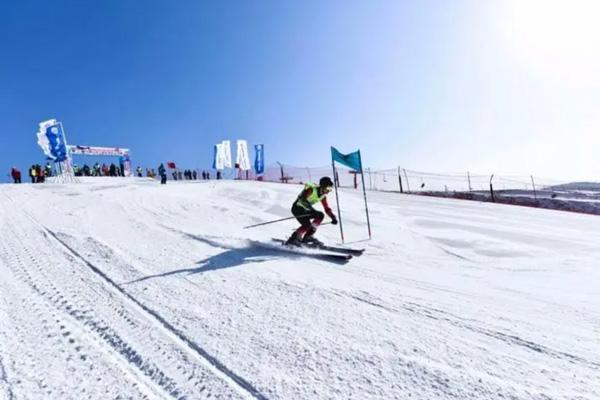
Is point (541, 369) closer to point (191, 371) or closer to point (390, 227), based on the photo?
point (191, 371)

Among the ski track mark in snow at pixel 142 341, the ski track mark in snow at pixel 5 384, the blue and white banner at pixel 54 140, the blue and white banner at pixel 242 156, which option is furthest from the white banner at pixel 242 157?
the ski track mark in snow at pixel 5 384

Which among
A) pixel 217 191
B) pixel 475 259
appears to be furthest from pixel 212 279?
pixel 217 191

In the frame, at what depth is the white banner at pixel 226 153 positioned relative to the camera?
36.7 metres

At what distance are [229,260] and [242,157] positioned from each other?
31.5 metres

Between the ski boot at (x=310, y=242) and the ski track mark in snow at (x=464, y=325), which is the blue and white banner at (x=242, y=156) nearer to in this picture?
the ski boot at (x=310, y=242)

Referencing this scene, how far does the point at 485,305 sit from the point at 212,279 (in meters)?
3.71

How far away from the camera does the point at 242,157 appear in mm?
36312

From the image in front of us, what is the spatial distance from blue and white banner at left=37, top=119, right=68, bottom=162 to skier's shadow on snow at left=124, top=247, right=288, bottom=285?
2432 cm

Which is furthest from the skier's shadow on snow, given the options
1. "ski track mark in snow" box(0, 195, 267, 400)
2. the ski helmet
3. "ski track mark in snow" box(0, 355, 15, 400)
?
"ski track mark in snow" box(0, 355, 15, 400)

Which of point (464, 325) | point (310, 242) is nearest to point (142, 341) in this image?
point (464, 325)

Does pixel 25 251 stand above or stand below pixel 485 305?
above

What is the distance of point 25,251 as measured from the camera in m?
5.82

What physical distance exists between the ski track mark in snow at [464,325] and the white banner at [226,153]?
112 feet

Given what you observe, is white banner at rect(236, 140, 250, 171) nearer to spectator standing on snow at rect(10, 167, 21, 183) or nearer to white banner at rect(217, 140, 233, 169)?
white banner at rect(217, 140, 233, 169)
